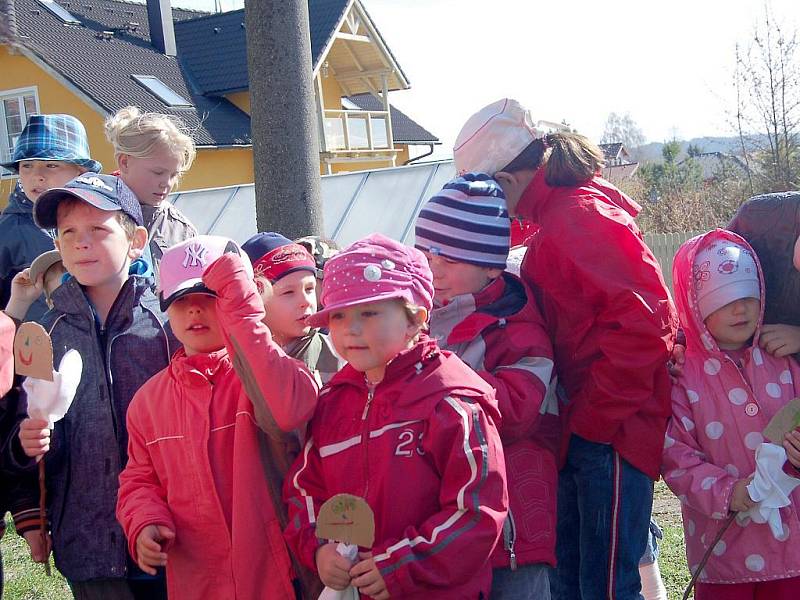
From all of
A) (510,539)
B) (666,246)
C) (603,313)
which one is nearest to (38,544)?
(510,539)

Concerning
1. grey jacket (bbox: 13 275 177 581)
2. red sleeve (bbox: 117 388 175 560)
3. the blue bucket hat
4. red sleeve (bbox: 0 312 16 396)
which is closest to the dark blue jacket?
the blue bucket hat

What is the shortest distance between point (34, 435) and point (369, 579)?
1.06 m

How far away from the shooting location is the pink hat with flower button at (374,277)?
214cm

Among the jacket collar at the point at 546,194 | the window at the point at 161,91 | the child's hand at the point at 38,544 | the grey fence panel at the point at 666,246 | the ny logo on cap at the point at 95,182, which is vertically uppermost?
the window at the point at 161,91

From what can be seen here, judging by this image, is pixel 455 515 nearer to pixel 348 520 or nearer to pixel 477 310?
pixel 348 520

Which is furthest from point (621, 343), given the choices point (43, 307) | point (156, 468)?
point (43, 307)

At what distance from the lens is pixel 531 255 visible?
8.68ft

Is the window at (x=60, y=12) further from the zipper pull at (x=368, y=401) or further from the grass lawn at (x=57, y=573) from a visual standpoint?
the zipper pull at (x=368, y=401)

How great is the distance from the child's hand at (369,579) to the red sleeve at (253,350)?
1.29ft

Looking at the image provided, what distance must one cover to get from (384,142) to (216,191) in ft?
51.3

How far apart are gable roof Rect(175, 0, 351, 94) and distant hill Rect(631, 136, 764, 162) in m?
9.78

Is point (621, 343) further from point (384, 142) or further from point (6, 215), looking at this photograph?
point (384, 142)

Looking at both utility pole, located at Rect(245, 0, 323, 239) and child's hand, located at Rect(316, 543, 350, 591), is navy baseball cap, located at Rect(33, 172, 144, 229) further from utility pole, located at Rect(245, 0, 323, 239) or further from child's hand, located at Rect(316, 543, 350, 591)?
utility pole, located at Rect(245, 0, 323, 239)

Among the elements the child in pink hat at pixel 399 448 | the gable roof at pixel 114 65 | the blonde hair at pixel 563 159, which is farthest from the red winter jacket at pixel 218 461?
the gable roof at pixel 114 65
